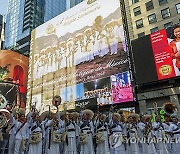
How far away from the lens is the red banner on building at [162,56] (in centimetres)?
2236

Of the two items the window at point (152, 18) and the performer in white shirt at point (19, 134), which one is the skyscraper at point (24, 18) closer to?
the window at point (152, 18)

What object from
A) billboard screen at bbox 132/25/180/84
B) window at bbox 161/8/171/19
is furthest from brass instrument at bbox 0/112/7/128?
window at bbox 161/8/171/19

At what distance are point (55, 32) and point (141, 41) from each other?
16.8 meters

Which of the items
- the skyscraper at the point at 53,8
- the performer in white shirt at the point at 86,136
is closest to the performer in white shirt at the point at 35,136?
the performer in white shirt at the point at 86,136

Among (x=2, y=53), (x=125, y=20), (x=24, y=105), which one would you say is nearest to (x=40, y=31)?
(x=2, y=53)

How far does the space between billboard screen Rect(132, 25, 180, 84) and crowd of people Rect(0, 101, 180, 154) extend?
12990 mm

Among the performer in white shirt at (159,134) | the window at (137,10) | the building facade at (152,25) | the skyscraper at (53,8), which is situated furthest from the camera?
the skyscraper at (53,8)

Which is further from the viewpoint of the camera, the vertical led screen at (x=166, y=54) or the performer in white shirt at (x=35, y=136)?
the vertical led screen at (x=166, y=54)

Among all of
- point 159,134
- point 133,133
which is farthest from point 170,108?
point 133,133

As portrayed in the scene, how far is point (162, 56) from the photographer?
2320 centimetres

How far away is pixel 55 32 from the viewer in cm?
3688

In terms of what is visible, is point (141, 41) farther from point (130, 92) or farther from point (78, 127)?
point (78, 127)

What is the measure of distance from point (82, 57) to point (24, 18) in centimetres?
6634

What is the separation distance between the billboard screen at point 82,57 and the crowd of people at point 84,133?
13993mm
